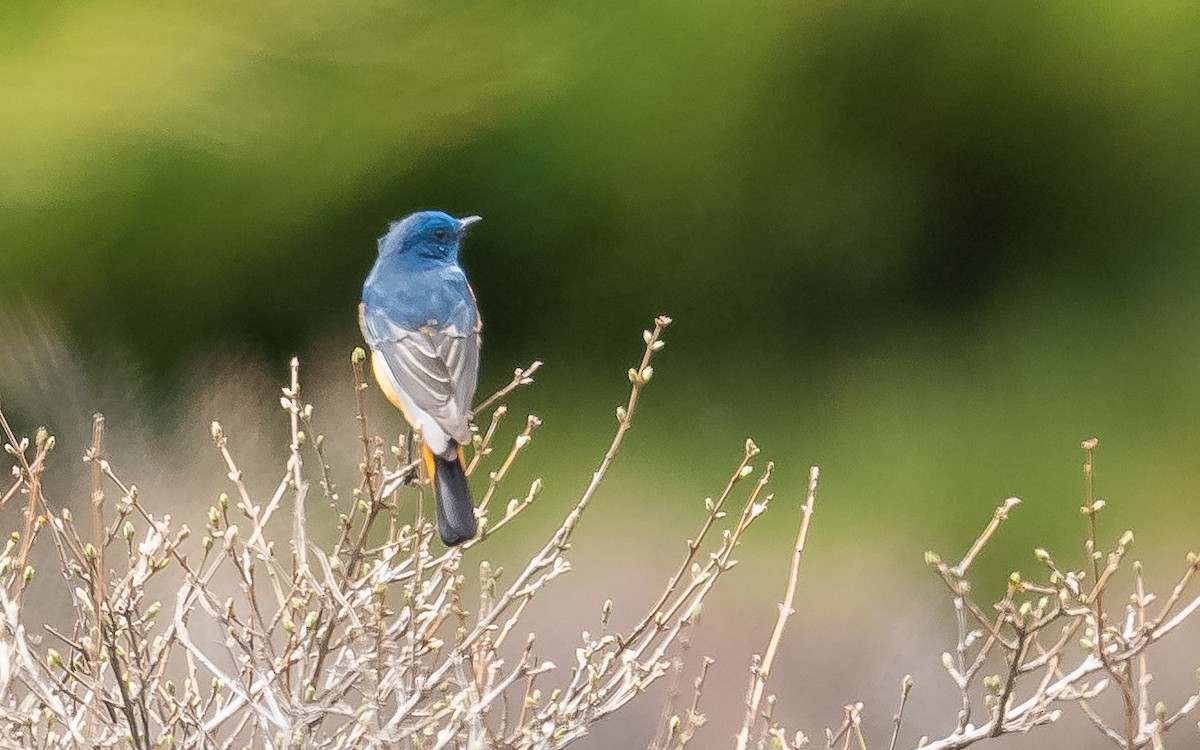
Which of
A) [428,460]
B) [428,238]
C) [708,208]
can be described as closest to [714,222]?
[708,208]

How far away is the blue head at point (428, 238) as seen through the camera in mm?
3281

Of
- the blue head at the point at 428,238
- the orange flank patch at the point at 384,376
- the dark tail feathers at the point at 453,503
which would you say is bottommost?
the dark tail feathers at the point at 453,503

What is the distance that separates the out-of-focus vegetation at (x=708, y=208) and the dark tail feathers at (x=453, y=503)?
2.80 meters

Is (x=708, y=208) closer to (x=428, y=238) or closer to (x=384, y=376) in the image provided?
(x=428, y=238)

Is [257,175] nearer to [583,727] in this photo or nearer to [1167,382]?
[1167,382]

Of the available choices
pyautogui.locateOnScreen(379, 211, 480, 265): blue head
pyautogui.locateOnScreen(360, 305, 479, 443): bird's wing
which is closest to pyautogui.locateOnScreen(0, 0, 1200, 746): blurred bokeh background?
pyautogui.locateOnScreen(379, 211, 480, 265): blue head

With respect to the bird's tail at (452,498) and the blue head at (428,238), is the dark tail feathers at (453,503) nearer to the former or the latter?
the bird's tail at (452,498)

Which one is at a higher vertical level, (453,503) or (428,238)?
(428,238)

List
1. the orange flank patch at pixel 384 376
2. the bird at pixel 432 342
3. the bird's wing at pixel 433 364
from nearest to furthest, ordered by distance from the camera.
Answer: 1. the bird at pixel 432 342
2. the bird's wing at pixel 433 364
3. the orange flank patch at pixel 384 376

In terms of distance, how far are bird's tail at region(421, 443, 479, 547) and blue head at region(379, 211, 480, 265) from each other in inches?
35.5

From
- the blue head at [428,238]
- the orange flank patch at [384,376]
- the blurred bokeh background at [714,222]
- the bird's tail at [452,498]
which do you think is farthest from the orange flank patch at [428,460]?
the blurred bokeh background at [714,222]

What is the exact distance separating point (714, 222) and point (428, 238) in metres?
2.41

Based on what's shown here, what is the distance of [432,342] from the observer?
287 cm

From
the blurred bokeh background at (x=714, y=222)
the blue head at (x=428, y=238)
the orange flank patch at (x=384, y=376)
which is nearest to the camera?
the orange flank patch at (x=384, y=376)
